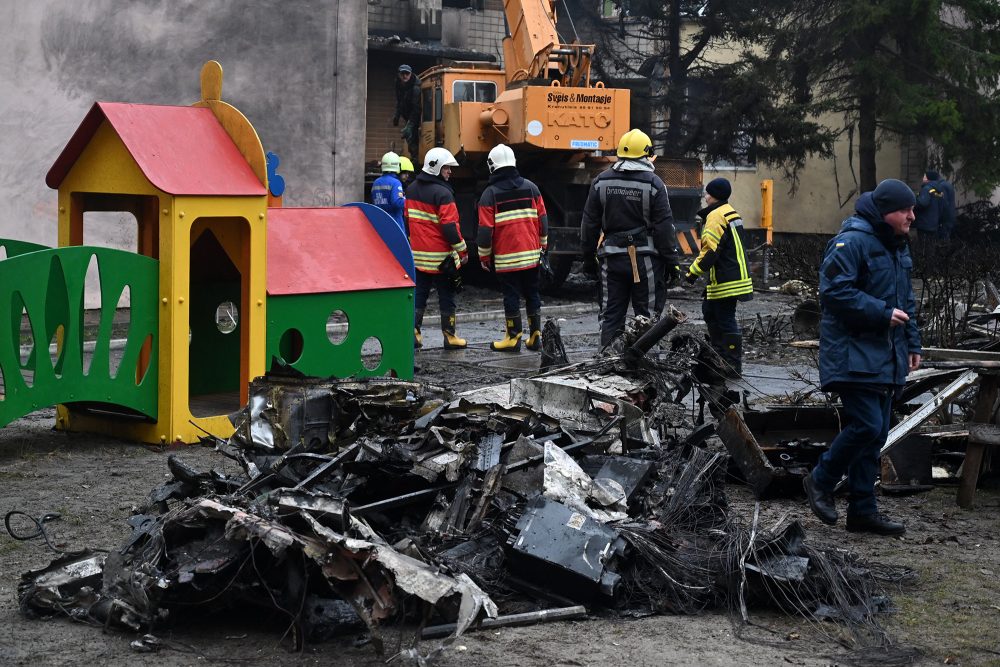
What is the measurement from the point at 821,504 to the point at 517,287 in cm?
625

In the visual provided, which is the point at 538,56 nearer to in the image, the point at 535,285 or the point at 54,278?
the point at 535,285

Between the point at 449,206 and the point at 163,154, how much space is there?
4.56 metres

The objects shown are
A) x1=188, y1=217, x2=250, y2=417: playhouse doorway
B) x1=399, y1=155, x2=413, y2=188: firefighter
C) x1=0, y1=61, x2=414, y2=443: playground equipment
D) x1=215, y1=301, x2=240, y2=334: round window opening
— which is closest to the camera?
x1=0, y1=61, x2=414, y2=443: playground equipment

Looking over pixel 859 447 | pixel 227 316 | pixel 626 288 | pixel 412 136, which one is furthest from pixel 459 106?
pixel 859 447

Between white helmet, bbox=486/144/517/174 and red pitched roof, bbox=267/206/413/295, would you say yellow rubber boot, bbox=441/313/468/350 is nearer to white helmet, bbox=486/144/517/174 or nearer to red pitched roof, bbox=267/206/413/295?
white helmet, bbox=486/144/517/174

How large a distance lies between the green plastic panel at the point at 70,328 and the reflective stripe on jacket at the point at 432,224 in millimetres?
4460

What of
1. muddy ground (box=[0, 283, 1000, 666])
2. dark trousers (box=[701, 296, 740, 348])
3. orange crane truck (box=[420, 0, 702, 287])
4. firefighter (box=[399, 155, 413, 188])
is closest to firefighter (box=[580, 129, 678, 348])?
dark trousers (box=[701, 296, 740, 348])

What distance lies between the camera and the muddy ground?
4.39m

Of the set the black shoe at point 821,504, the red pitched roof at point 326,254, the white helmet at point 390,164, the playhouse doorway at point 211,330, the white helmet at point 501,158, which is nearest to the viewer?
the black shoe at point 821,504

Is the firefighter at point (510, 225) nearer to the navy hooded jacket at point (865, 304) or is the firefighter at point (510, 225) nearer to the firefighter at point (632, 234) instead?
the firefighter at point (632, 234)

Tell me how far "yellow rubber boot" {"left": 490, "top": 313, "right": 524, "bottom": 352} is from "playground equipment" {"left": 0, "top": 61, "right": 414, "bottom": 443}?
9.71 ft

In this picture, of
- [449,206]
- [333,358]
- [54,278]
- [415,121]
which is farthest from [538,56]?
[54,278]

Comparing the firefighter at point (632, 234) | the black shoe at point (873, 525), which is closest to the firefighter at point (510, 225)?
the firefighter at point (632, 234)

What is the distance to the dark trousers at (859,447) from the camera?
606 centimetres
